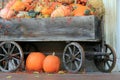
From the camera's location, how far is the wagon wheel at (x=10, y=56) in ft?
23.2

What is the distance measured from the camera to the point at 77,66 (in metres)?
6.72

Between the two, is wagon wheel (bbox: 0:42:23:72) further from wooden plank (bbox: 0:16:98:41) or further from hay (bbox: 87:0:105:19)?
hay (bbox: 87:0:105:19)

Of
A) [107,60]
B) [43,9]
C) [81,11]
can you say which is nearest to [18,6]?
[43,9]

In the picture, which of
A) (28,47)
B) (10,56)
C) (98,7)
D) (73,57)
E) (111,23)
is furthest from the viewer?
(28,47)

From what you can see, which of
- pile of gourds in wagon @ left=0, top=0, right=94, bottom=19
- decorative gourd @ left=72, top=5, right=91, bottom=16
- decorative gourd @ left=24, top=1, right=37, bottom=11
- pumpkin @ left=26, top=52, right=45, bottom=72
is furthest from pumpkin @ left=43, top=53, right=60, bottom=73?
decorative gourd @ left=24, top=1, right=37, bottom=11

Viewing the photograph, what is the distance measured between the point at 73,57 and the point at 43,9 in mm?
1076

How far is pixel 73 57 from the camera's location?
681 centimetres

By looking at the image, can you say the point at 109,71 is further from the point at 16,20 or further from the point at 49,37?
the point at 16,20

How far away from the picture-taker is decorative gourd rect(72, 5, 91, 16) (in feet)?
22.1

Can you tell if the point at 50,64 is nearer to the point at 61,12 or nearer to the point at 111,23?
the point at 61,12

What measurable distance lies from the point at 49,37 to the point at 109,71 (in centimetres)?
132

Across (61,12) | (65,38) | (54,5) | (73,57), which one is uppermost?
(54,5)

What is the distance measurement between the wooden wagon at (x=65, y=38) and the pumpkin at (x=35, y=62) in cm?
20

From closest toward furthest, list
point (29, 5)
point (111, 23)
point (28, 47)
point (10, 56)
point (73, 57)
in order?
1. point (73, 57)
2. point (10, 56)
3. point (29, 5)
4. point (111, 23)
5. point (28, 47)
